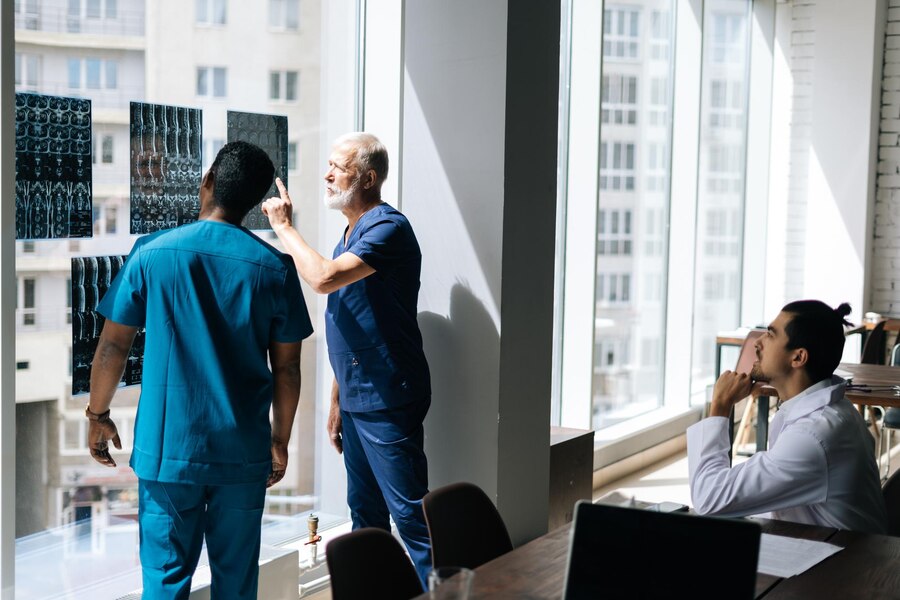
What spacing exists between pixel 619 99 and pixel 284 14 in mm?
3019

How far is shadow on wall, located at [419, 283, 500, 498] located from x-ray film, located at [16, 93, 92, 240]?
1.38m

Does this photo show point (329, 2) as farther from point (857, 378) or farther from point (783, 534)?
point (857, 378)

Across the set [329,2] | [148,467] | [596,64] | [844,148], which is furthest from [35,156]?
[844,148]

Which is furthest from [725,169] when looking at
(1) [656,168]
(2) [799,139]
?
(1) [656,168]

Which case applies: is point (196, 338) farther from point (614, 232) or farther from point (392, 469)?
point (614, 232)

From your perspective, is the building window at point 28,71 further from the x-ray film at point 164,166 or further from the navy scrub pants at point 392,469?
the navy scrub pants at point 392,469

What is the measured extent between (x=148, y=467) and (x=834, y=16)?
7099 millimetres

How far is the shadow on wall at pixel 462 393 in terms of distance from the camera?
369 centimetres

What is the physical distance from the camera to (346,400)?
131 inches

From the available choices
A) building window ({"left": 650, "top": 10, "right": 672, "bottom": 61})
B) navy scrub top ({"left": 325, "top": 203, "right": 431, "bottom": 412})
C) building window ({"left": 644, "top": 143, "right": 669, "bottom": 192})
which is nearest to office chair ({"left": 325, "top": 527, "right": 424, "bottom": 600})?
navy scrub top ({"left": 325, "top": 203, "right": 431, "bottom": 412})

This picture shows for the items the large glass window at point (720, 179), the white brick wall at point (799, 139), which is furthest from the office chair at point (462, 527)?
the white brick wall at point (799, 139)

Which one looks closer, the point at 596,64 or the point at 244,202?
the point at 244,202

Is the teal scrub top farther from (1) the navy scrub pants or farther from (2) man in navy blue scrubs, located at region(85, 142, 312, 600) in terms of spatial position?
(1) the navy scrub pants

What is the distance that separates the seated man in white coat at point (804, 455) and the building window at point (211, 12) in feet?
6.70
